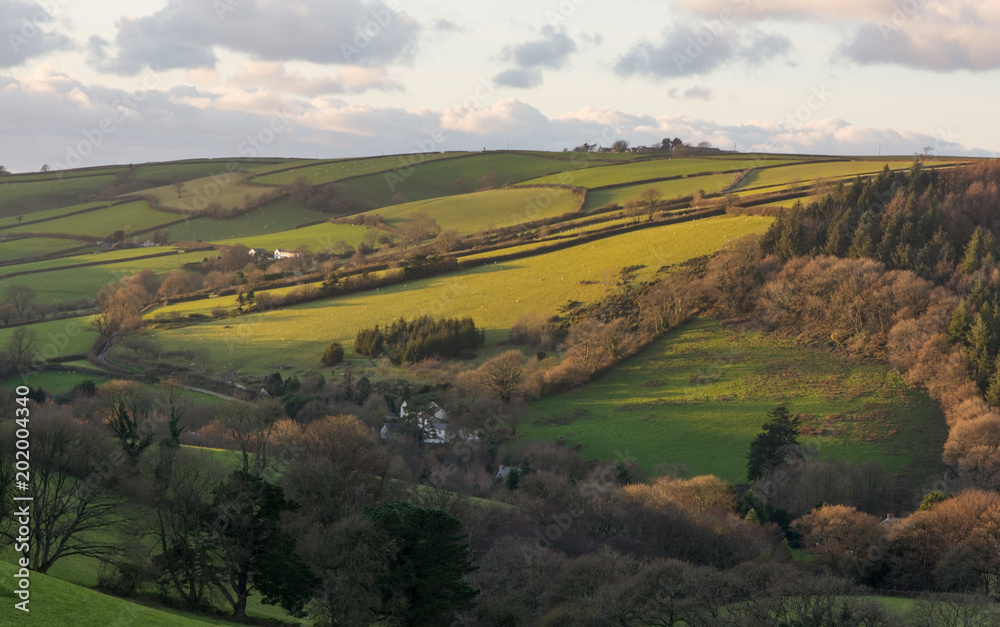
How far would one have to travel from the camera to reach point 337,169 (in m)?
184

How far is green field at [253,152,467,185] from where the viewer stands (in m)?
174

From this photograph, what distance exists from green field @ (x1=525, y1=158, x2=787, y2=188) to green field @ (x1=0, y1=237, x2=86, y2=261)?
86.6 metres

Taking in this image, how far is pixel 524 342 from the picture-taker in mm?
86062

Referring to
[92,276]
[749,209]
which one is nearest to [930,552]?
[749,209]

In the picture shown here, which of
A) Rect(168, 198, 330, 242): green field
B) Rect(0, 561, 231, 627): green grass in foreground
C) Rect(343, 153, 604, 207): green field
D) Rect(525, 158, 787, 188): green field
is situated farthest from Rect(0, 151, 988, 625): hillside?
Rect(343, 153, 604, 207): green field

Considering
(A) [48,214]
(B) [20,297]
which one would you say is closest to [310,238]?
(B) [20,297]

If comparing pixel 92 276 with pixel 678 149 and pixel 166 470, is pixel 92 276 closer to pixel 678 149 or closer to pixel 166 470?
pixel 166 470

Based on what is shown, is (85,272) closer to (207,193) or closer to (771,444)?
(207,193)

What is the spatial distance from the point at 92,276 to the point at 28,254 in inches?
842

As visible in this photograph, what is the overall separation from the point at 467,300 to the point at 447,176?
90626 mm

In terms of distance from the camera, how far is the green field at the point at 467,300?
3536 inches

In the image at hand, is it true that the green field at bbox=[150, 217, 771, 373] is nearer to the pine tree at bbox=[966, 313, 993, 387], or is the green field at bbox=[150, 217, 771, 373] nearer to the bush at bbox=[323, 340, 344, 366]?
the bush at bbox=[323, 340, 344, 366]

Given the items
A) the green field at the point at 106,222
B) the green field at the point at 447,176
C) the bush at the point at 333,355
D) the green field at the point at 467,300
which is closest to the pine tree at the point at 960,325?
the green field at the point at 467,300

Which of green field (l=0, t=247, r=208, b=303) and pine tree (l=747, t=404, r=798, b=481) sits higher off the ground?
green field (l=0, t=247, r=208, b=303)
